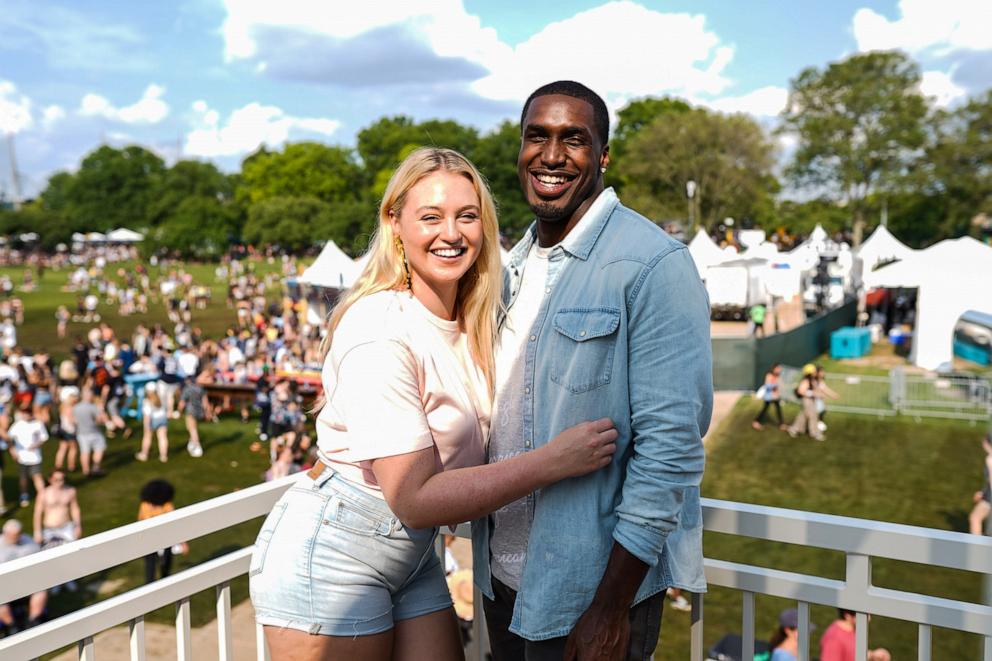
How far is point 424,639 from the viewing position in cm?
236

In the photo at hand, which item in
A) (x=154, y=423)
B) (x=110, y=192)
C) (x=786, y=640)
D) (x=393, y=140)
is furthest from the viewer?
(x=110, y=192)

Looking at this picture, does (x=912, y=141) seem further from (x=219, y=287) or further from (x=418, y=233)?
(x=418, y=233)

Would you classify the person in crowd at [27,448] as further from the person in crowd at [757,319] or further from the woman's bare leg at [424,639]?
the person in crowd at [757,319]

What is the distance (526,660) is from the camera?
209cm

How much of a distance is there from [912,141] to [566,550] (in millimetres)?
55710

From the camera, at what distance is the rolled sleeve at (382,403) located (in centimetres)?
197

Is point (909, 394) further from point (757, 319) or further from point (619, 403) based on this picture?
point (619, 403)

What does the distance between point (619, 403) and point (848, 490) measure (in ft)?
38.2

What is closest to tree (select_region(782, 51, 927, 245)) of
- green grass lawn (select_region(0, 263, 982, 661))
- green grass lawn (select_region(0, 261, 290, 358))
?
green grass lawn (select_region(0, 261, 290, 358))

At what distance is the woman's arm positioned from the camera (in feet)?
6.23

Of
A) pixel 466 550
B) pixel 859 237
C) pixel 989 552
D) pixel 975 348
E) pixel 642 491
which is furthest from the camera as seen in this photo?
pixel 859 237

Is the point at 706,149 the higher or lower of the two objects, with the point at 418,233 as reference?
higher

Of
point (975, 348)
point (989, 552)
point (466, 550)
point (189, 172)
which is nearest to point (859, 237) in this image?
point (975, 348)

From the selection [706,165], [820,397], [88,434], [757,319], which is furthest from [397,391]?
[706,165]
